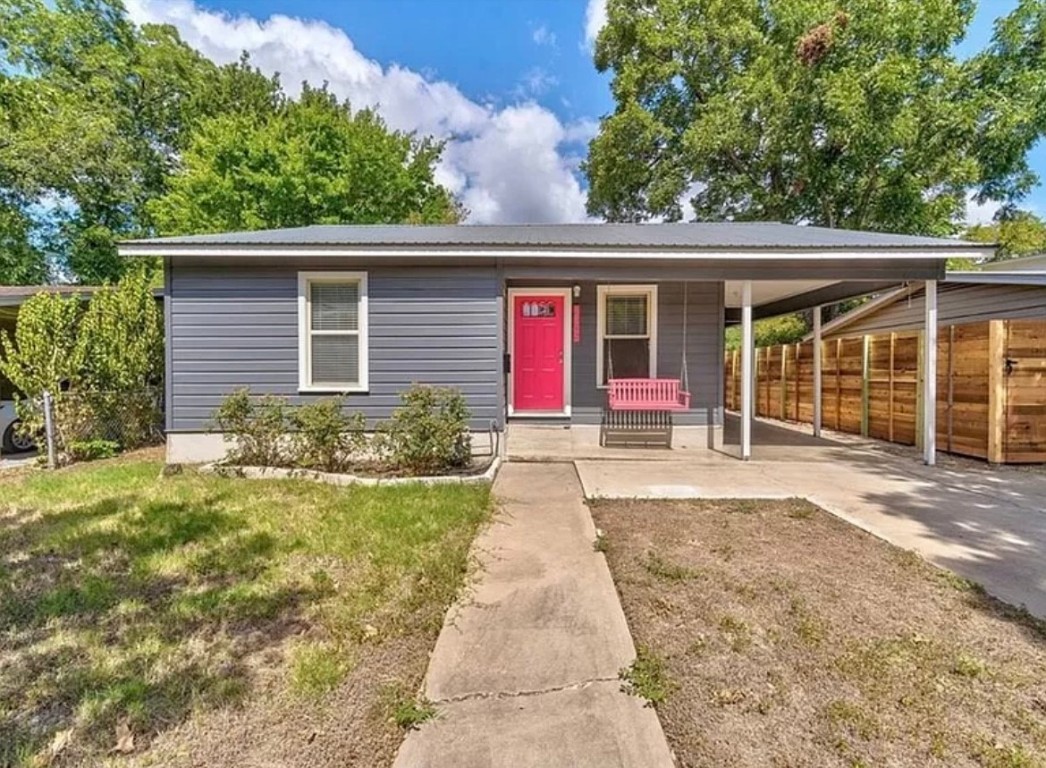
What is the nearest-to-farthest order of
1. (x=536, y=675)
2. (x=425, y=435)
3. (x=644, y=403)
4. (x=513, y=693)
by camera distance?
(x=513, y=693), (x=536, y=675), (x=425, y=435), (x=644, y=403)

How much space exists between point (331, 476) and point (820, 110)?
15434 mm

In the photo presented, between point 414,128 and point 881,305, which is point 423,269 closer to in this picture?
point 881,305

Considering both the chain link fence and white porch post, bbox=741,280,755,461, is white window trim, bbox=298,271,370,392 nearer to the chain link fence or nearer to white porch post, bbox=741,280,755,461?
the chain link fence

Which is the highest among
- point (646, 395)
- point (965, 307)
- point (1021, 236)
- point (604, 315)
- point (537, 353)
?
point (1021, 236)

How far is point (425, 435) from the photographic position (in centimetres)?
588

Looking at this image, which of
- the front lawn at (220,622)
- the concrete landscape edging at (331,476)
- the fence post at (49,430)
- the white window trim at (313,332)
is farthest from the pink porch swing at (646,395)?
the fence post at (49,430)

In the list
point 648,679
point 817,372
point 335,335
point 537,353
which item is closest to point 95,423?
point 335,335

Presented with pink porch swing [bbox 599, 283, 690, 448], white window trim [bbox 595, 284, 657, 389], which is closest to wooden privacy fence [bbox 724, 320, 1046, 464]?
pink porch swing [bbox 599, 283, 690, 448]

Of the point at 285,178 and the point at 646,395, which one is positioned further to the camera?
the point at 285,178

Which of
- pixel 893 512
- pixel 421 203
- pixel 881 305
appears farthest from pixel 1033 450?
pixel 421 203

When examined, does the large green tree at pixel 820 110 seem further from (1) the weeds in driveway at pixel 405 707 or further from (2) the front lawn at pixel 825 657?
(1) the weeds in driveway at pixel 405 707

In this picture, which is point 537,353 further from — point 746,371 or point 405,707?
point 405,707

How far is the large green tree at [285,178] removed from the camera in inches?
602

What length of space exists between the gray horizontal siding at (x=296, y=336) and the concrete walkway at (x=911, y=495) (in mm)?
2223
